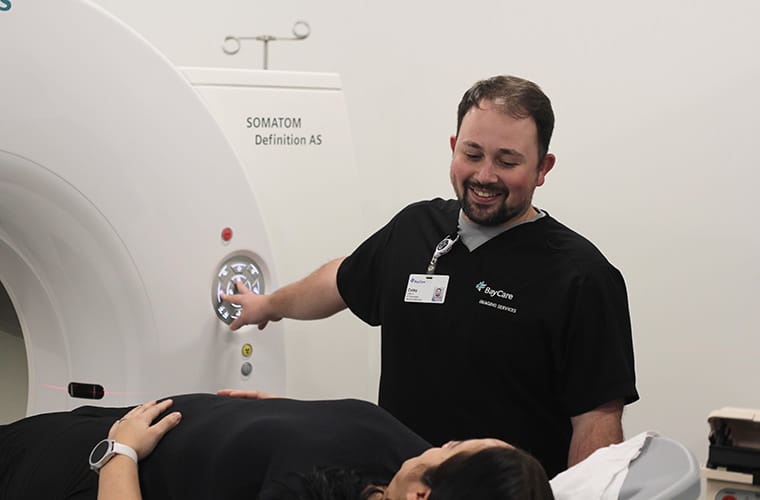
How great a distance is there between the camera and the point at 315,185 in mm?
2072

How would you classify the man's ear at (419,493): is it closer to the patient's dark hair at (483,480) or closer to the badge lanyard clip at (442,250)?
the patient's dark hair at (483,480)

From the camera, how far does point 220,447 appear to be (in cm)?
133

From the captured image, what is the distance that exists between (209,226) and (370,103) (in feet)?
4.68

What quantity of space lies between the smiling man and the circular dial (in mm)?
297

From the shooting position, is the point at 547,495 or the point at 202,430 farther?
the point at 202,430

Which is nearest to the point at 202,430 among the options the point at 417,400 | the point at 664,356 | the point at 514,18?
the point at 417,400

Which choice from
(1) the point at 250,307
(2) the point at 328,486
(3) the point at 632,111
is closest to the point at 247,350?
(1) the point at 250,307

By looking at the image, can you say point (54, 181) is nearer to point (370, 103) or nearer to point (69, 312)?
point (69, 312)

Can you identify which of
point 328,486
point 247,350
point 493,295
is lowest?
point 328,486

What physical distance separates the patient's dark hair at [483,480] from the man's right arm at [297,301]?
0.69 m

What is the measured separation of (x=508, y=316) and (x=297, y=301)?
1.49 ft

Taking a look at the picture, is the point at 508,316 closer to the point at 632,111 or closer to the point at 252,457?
the point at 252,457

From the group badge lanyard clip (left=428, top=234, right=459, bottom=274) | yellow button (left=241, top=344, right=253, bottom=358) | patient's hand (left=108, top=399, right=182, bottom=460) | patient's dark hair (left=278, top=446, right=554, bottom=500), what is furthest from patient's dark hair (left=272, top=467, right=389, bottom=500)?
yellow button (left=241, top=344, right=253, bottom=358)

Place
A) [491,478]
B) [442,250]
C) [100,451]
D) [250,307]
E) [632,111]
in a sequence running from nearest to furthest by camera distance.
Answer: [491,478] < [100,451] < [442,250] < [250,307] < [632,111]
